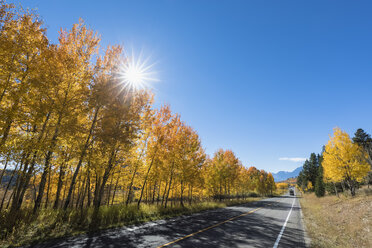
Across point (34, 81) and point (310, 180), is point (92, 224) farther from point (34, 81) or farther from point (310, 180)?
point (310, 180)

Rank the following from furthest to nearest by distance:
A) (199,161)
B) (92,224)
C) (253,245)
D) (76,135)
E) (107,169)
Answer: (199,161) → (107,169) → (76,135) → (92,224) → (253,245)

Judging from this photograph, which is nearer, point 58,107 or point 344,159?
point 58,107

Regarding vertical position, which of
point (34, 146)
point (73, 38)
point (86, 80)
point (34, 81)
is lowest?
point (34, 146)

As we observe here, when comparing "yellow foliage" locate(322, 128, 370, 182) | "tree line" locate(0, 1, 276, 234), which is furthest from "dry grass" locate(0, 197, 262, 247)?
"yellow foliage" locate(322, 128, 370, 182)

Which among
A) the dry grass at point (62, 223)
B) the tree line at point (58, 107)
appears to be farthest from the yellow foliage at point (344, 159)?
the tree line at point (58, 107)

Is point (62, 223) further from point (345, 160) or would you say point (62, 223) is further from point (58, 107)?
point (345, 160)

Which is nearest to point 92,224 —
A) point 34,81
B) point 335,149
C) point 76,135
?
point 76,135

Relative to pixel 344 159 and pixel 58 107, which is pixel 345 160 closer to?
pixel 344 159

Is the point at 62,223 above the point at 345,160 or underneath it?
underneath

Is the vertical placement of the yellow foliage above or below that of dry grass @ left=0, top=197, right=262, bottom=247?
above

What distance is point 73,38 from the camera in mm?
10094

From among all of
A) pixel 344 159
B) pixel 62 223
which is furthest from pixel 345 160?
pixel 62 223

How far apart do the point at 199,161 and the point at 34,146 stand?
16.3m

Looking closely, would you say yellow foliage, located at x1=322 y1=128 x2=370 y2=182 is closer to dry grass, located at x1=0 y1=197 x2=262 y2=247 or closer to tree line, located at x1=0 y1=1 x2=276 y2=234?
dry grass, located at x1=0 y1=197 x2=262 y2=247
